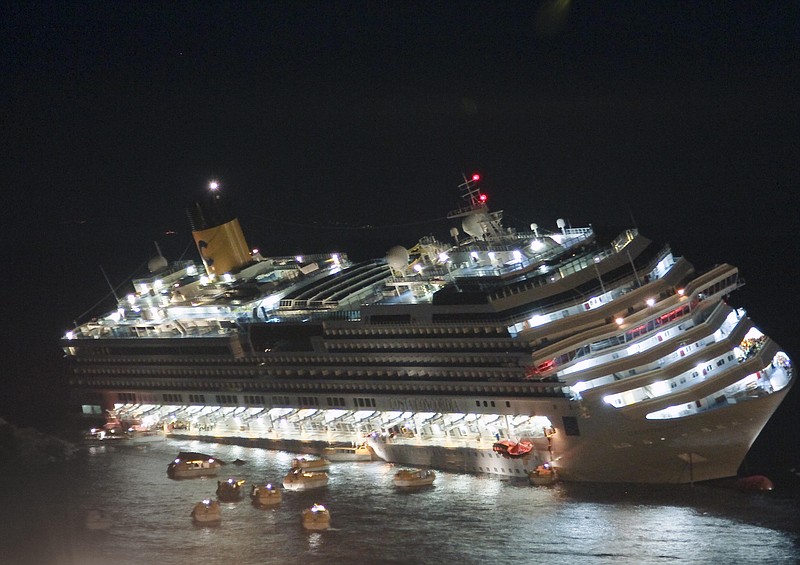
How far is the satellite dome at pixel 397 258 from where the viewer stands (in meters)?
53.3

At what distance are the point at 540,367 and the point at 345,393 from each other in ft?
32.1

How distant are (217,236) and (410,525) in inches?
925

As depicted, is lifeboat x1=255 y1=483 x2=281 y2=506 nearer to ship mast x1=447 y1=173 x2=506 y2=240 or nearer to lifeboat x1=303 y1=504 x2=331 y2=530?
lifeboat x1=303 y1=504 x2=331 y2=530

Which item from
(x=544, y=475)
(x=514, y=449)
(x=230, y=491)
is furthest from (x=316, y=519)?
(x=544, y=475)

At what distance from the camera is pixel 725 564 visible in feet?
124

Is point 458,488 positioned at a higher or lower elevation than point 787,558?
higher

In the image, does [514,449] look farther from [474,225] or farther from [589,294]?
[474,225]

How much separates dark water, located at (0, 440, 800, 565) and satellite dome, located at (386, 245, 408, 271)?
27.3 feet

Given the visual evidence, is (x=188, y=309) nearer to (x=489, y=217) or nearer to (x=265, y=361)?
(x=265, y=361)

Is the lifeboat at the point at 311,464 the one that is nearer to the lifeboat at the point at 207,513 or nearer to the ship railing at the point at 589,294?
the lifeboat at the point at 207,513

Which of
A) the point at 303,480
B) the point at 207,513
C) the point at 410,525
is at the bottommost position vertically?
the point at 410,525

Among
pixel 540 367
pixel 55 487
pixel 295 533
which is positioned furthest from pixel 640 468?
pixel 55 487

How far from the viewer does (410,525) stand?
44.1m

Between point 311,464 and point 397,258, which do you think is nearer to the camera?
point 311,464
